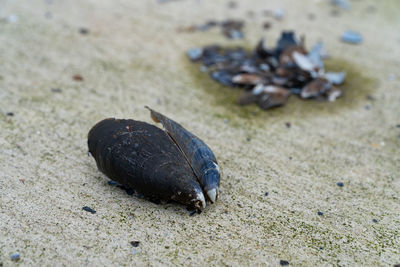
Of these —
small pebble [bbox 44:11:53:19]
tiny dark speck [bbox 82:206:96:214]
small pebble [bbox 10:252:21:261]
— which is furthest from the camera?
small pebble [bbox 44:11:53:19]

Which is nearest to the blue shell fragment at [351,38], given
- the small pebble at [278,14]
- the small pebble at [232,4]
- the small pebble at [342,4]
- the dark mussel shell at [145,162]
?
the small pebble at [278,14]

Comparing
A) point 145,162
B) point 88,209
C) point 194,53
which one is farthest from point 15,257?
point 194,53

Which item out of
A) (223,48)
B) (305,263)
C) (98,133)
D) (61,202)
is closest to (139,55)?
(223,48)

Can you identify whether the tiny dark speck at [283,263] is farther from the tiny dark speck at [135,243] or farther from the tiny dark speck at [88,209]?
the tiny dark speck at [88,209]

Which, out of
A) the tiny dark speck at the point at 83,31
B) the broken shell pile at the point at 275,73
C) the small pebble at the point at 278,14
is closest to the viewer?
the broken shell pile at the point at 275,73

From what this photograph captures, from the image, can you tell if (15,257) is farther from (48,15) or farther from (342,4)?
(342,4)

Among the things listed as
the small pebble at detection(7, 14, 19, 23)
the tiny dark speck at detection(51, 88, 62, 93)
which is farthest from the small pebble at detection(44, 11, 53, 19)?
the tiny dark speck at detection(51, 88, 62, 93)

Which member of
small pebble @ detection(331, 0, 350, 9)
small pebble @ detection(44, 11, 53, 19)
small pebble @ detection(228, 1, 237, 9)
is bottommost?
small pebble @ detection(44, 11, 53, 19)

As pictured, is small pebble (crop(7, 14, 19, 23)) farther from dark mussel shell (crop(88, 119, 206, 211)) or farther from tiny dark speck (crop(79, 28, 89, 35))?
dark mussel shell (crop(88, 119, 206, 211))
